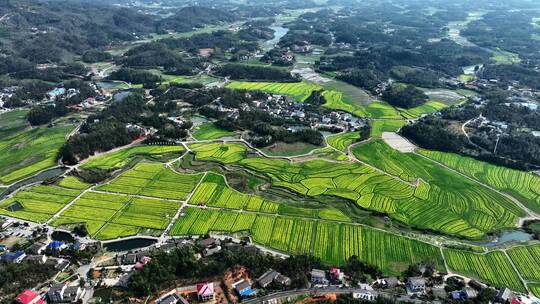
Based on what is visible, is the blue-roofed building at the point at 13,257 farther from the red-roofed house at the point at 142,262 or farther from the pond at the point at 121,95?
the pond at the point at 121,95

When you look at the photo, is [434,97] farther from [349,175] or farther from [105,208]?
[105,208]

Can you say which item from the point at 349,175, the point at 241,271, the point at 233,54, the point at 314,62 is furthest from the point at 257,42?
the point at 241,271

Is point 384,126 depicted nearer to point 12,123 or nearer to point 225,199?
point 225,199

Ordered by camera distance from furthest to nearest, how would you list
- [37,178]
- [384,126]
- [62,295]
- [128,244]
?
1. [384,126]
2. [37,178]
3. [128,244]
4. [62,295]

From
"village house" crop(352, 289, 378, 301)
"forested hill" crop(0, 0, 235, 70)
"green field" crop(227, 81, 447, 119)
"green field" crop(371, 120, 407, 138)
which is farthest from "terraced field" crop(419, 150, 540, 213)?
"forested hill" crop(0, 0, 235, 70)

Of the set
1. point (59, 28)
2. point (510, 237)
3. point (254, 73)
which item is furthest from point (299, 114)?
point (59, 28)

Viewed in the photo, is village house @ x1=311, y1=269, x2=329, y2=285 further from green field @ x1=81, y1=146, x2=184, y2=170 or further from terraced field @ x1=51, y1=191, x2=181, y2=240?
green field @ x1=81, y1=146, x2=184, y2=170
